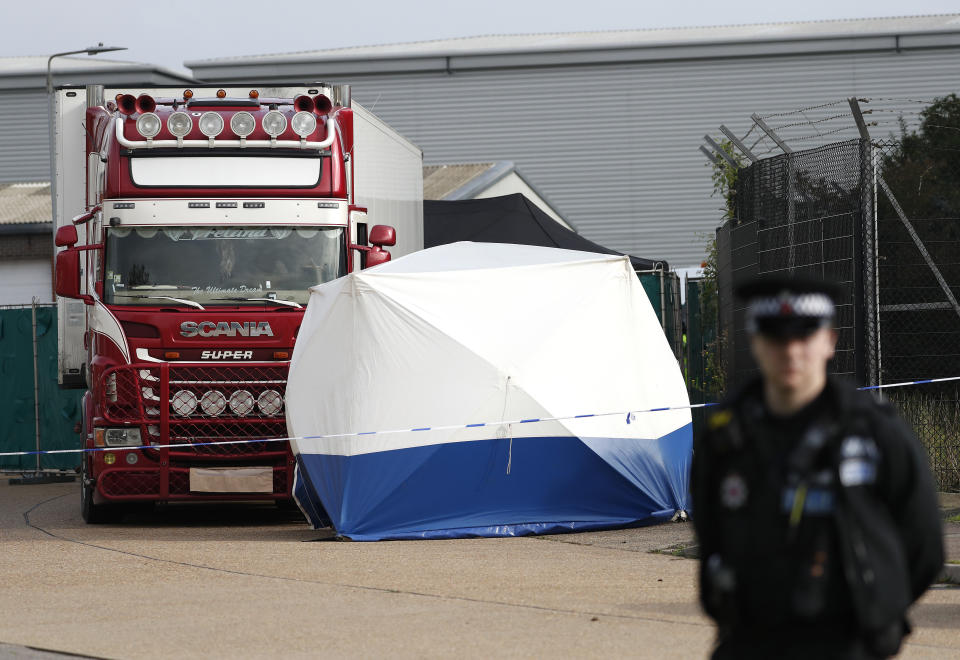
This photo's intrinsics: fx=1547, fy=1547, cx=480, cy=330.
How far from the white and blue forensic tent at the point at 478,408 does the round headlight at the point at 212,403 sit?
2.78ft

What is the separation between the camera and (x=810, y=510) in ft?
11.1

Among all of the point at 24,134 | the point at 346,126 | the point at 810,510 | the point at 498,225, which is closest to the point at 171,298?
the point at 346,126

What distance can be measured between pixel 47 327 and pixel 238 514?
7509 mm

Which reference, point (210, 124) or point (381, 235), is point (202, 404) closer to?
point (381, 235)

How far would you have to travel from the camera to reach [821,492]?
3398 mm

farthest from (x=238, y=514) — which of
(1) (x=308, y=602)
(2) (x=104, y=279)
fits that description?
(1) (x=308, y=602)

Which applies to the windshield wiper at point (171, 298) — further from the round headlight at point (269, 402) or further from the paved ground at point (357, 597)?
the paved ground at point (357, 597)

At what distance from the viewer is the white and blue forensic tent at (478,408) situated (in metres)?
12.0

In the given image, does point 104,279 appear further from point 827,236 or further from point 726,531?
point 726,531

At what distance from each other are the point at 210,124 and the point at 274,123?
55cm

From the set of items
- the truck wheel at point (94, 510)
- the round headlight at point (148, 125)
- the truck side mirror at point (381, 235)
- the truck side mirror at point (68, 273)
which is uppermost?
the round headlight at point (148, 125)

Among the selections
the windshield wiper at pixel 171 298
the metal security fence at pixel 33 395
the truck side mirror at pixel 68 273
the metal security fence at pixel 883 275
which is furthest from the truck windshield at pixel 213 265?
the metal security fence at pixel 33 395

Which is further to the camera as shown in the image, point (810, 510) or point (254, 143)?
point (254, 143)

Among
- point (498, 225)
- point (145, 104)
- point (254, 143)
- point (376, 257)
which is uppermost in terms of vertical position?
point (145, 104)
